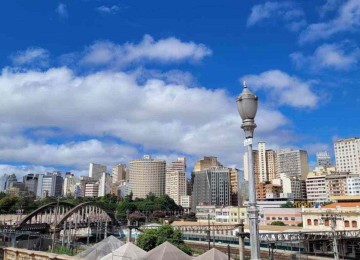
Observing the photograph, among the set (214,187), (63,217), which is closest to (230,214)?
(63,217)

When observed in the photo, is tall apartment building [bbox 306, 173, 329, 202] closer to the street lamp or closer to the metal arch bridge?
the metal arch bridge

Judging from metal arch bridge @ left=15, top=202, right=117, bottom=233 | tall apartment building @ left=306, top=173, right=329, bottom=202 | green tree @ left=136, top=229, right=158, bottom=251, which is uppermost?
tall apartment building @ left=306, top=173, right=329, bottom=202

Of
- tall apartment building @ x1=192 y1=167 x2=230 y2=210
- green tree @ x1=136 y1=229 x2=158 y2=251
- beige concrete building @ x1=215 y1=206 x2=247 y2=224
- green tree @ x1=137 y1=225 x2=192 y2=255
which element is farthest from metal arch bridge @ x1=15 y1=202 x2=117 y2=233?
tall apartment building @ x1=192 y1=167 x2=230 y2=210

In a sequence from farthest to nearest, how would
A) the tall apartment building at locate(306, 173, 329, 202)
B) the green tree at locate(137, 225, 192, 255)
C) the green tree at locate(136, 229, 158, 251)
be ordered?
the tall apartment building at locate(306, 173, 329, 202), the green tree at locate(136, 229, 158, 251), the green tree at locate(137, 225, 192, 255)

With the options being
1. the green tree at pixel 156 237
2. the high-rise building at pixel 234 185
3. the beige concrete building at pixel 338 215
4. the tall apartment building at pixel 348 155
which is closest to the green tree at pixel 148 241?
the green tree at pixel 156 237

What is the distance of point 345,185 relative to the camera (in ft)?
440

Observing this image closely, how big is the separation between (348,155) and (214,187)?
221 ft

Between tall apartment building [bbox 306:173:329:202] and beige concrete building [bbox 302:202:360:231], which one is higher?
tall apartment building [bbox 306:173:329:202]

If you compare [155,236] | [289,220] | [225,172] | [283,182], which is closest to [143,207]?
[225,172]

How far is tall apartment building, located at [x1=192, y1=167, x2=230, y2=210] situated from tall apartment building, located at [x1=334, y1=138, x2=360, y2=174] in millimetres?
57545

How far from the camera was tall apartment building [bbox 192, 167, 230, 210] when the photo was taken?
166 meters

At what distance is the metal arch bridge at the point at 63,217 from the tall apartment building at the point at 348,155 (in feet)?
387

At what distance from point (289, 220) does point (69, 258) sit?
8749cm

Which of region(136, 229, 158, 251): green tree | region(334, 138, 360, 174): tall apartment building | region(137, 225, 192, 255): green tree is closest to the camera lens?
region(137, 225, 192, 255): green tree
